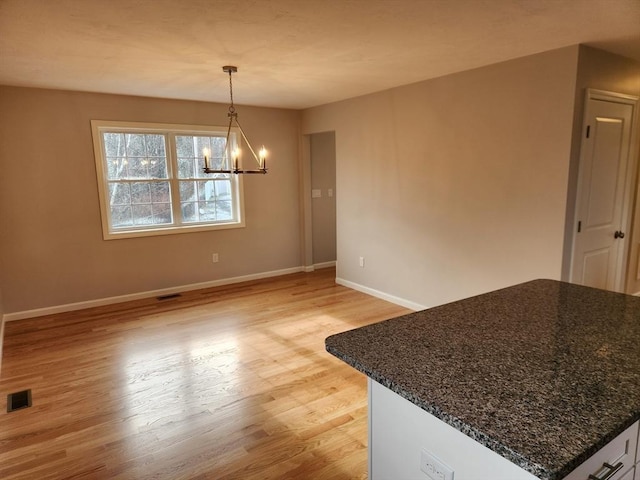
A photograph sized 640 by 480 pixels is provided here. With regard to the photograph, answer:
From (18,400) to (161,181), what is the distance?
9.77ft

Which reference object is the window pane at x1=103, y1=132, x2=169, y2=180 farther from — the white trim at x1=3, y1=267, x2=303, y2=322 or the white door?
the white door

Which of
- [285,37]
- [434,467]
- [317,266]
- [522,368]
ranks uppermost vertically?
[285,37]

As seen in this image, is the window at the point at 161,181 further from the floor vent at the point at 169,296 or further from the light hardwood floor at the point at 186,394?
the light hardwood floor at the point at 186,394

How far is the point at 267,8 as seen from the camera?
2.25m

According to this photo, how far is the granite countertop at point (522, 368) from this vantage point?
0.92 meters

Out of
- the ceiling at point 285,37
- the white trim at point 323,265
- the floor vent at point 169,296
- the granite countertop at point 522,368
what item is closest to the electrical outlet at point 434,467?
the granite countertop at point 522,368

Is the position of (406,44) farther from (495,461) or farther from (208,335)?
(208,335)

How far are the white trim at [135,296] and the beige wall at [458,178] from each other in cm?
139

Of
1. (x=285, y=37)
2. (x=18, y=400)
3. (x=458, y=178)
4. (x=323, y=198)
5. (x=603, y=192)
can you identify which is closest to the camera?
(x=285, y=37)

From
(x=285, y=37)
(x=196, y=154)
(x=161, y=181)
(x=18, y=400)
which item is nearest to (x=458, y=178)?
(x=285, y=37)

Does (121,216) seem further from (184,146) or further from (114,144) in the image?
(184,146)

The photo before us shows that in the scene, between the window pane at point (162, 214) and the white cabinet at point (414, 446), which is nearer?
the white cabinet at point (414, 446)

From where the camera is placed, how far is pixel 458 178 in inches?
156

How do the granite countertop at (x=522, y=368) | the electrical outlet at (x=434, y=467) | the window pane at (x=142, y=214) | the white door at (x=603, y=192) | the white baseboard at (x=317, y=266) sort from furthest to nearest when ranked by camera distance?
1. the white baseboard at (x=317, y=266)
2. the window pane at (x=142, y=214)
3. the white door at (x=603, y=192)
4. the electrical outlet at (x=434, y=467)
5. the granite countertop at (x=522, y=368)
